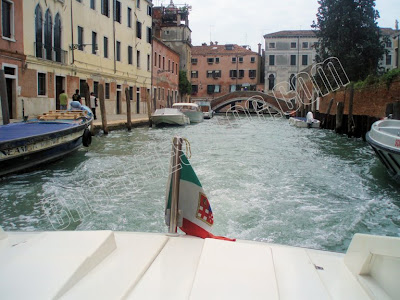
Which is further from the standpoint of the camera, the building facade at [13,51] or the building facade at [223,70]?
the building facade at [223,70]

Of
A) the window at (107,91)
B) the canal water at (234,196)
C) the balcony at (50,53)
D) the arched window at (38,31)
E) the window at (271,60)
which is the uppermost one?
the window at (271,60)

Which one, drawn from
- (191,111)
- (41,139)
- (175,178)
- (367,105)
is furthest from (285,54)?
(175,178)

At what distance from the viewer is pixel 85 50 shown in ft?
56.8

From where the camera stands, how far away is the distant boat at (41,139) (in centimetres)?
591

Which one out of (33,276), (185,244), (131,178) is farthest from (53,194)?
(33,276)

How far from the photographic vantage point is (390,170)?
6.45 metres

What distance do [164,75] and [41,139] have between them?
23666 millimetres

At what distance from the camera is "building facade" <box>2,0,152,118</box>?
1346 centimetres

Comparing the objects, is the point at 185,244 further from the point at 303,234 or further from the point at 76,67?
the point at 76,67

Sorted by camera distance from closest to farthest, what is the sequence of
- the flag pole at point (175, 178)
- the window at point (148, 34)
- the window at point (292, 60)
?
the flag pole at point (175, 178) < the window at point (148, 34) < the window at point (292, 60)

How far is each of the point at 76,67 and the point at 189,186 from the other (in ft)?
50.6

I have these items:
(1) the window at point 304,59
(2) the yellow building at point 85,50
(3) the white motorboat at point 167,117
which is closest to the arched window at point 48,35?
(2) the yellow building at point 85,50

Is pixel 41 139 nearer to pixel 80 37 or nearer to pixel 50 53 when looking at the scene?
pixel 50 53

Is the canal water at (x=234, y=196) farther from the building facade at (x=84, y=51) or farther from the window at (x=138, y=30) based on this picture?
the window at (x=138, y=30)
